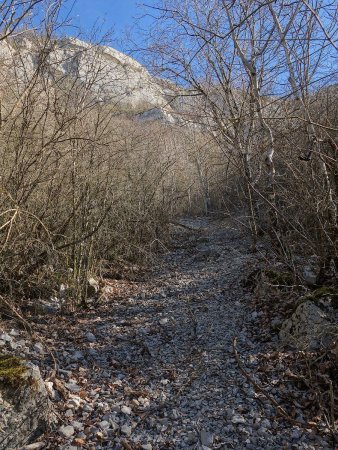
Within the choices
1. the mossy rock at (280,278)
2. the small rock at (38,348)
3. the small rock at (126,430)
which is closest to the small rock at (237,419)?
the small rock at (126,430)

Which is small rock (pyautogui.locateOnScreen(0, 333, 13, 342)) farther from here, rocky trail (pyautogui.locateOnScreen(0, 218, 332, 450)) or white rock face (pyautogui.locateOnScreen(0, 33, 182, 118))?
white rock face (pyautogui.locateOnScreen(0, 33, 182, 118))

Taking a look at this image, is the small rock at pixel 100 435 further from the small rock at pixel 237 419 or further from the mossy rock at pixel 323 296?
the mossy rock at pixel 323 296

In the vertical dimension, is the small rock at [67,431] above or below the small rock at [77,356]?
below

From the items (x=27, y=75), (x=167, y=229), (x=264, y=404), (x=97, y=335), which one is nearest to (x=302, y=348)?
(x=264, y=404)

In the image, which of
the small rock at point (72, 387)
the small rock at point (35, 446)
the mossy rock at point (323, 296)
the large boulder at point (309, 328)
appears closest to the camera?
the small rock at point (35, 446)

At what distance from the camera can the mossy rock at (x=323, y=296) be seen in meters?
4.23

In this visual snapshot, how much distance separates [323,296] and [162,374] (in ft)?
6.41

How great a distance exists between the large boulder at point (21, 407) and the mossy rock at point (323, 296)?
113 inches

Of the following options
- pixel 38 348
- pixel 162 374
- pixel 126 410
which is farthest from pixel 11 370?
pixel 162 374

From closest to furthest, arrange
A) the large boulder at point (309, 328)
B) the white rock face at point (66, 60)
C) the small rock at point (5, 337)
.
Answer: the large boulder at point (309, 328) → the small rock at point (5, 337) → the white rock face at point (66, 60)

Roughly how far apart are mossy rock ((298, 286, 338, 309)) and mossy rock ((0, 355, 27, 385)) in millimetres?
2962

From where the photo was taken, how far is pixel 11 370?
292 cm

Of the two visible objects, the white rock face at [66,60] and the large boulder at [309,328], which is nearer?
the large boulder at [309,328]

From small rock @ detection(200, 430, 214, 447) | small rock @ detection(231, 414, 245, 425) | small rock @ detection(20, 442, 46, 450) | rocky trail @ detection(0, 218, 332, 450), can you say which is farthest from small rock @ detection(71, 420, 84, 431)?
small rock @ detection(231, 414, 245, 425)
